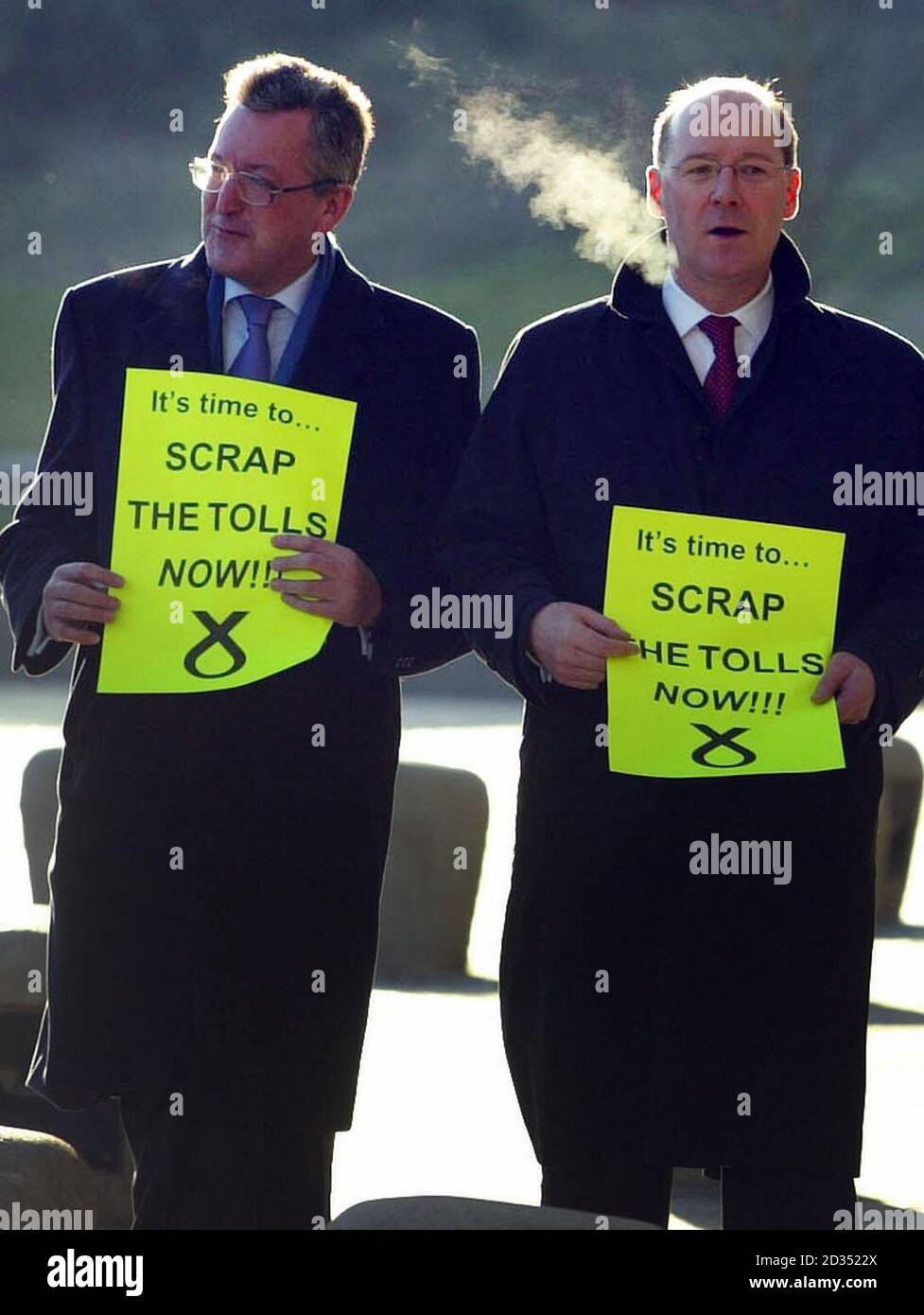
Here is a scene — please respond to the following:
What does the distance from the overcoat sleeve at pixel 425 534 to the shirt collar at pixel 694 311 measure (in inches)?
13.6

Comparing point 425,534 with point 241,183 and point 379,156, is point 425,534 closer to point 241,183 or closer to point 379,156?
point 241,183

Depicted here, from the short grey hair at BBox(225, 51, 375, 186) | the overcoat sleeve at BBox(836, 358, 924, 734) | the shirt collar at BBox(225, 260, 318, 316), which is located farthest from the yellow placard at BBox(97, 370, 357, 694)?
the overcoat sleeve at BBox(836, 358, 924, 734)

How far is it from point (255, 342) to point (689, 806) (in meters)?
1.01

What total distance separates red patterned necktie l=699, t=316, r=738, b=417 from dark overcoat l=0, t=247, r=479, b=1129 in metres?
0.41

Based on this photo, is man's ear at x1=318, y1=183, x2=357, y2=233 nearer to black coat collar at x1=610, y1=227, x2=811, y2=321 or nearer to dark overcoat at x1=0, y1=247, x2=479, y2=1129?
dark overcoat at x1=0, y1=247, x2=479, y2=1129

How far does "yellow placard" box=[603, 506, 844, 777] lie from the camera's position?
4352 mm

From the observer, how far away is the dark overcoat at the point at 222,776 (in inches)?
179

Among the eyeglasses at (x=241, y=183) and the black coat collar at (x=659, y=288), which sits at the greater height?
the eyeglasses at (x=241, y=183)

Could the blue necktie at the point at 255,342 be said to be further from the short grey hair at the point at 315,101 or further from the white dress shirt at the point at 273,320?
the short grey hair at the point at 315,101

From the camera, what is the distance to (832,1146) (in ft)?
14.6

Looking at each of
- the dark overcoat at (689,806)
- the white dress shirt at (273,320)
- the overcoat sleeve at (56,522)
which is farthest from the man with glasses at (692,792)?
the overcoat sleeve at (56,522)

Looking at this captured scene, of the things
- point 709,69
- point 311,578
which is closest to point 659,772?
point 311,578
